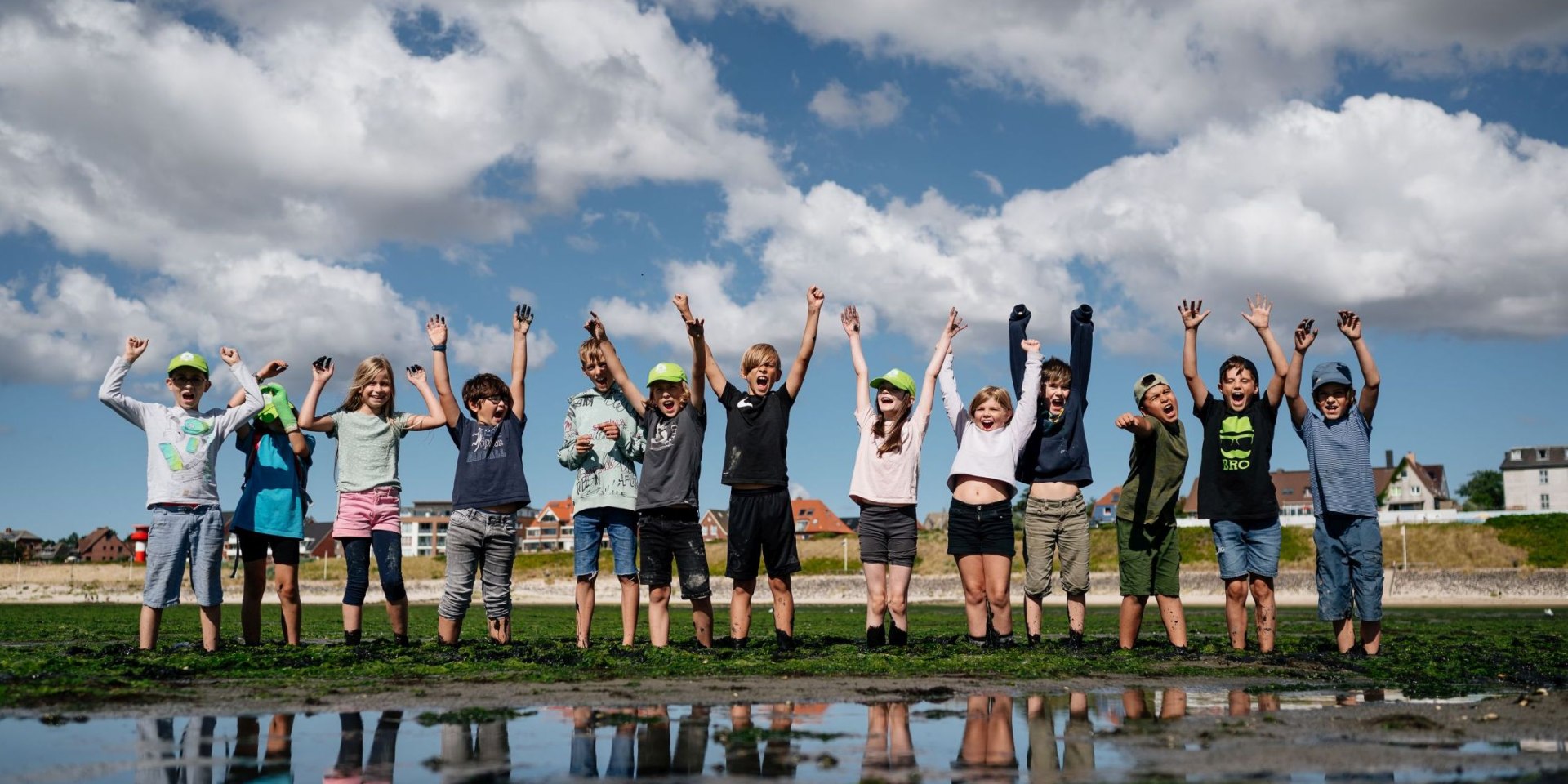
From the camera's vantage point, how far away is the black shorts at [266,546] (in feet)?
29.9

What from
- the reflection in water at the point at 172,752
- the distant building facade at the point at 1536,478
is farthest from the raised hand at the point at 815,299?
the distant building facade at the point at 1536,478

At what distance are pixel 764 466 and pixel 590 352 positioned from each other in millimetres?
1776

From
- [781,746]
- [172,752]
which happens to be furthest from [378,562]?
[781,746]

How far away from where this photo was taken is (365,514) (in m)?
9.12

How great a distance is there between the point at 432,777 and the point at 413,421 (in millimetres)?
6155

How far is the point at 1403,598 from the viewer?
46719mm

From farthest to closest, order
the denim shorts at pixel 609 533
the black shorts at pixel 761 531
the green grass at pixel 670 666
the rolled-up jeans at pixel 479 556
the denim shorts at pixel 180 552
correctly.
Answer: the rolled-up jeans at pixel 479 556 < the denim shorts at pixel 609 533 < the black shorts at pixel 761 531 < the denim shorts at pixel 180 552 < the green grass at pixel 670 666

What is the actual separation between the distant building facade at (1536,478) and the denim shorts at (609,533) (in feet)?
430

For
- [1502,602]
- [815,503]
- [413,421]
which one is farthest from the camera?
[815,503]

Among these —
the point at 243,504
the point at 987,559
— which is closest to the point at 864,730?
the point at 987,559

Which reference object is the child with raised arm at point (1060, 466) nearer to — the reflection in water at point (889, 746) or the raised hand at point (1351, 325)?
the raised hand at point (1351, 325)

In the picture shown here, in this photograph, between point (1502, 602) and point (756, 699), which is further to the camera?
point (1502, 602)

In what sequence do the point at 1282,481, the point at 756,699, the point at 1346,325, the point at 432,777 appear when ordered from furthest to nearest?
the point at 1282,481
the point at 1346,325
the point at 756,699
the point at 432,777

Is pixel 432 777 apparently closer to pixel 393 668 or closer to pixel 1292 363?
pixel 393 668
